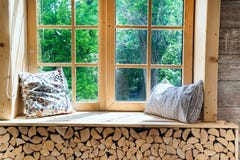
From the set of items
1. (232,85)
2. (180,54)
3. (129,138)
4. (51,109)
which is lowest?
(129,138)

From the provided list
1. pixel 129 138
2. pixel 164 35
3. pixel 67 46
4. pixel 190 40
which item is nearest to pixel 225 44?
pixel 190 40

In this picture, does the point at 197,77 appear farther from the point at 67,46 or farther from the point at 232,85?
the point at 67,46

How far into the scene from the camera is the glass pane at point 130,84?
2344 mm

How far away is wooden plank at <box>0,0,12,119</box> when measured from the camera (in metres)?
1.97

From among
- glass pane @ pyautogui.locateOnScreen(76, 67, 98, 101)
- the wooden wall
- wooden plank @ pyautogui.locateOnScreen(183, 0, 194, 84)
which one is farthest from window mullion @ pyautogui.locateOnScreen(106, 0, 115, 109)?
the wooden wall

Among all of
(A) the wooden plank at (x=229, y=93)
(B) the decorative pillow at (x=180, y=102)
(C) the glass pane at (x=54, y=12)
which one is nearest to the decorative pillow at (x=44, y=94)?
(C) the glass pane at (x=54, y=12)

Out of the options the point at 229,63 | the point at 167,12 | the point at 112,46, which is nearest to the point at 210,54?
the point at 229,63

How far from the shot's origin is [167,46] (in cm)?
233

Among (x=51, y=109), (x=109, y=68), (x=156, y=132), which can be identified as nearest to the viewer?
(x=156, y=132)

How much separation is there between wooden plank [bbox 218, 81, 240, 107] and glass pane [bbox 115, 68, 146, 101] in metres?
0.63

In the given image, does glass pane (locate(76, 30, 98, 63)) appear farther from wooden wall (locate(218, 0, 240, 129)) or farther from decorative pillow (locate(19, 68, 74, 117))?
wooden wall (locate(218, 0, 240, 129))

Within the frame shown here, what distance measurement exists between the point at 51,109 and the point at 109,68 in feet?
1.95

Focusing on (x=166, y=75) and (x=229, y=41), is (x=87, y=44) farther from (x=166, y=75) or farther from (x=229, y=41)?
(x=229, y=41)

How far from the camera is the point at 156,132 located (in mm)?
1965
